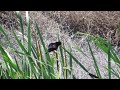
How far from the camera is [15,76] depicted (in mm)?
626
